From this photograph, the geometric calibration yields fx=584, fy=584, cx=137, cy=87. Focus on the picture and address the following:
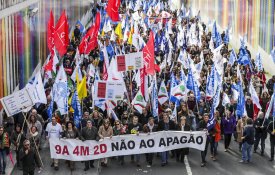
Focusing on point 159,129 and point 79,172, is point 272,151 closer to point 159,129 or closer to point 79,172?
point 159,129

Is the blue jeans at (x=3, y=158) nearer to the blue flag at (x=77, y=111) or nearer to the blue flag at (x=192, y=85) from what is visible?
the blue flag at (x=77, y=111)

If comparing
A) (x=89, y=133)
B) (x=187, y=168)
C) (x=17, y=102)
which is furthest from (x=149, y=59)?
(x=17, y=102)

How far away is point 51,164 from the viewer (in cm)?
1664

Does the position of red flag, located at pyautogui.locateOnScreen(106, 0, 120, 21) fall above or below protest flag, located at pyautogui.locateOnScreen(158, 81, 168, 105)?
above

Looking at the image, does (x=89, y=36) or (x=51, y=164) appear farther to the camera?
(x=89, y=36)

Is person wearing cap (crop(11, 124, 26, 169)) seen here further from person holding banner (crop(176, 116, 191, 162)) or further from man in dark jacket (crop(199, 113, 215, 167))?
man in dark jacket (crop(199, 113, 215, 167))

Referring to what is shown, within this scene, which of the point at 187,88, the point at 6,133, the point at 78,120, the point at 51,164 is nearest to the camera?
the point at 6,133

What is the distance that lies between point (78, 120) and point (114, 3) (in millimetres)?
13495

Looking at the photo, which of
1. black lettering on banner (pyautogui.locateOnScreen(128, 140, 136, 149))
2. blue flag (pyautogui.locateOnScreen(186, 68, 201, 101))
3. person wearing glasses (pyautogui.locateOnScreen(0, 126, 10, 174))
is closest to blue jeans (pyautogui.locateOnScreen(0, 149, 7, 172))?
person wearing glasses (pyautogui.locateOnScreen(0, 126, 10, 174))

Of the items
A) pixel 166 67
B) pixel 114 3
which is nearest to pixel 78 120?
pixel 166 67

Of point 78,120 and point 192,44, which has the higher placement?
Answer: point 192,44

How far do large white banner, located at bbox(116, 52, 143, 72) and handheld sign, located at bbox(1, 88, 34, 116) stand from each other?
13.5 ft

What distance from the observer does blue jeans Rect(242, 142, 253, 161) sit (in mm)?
16859

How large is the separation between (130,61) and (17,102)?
4650mm
